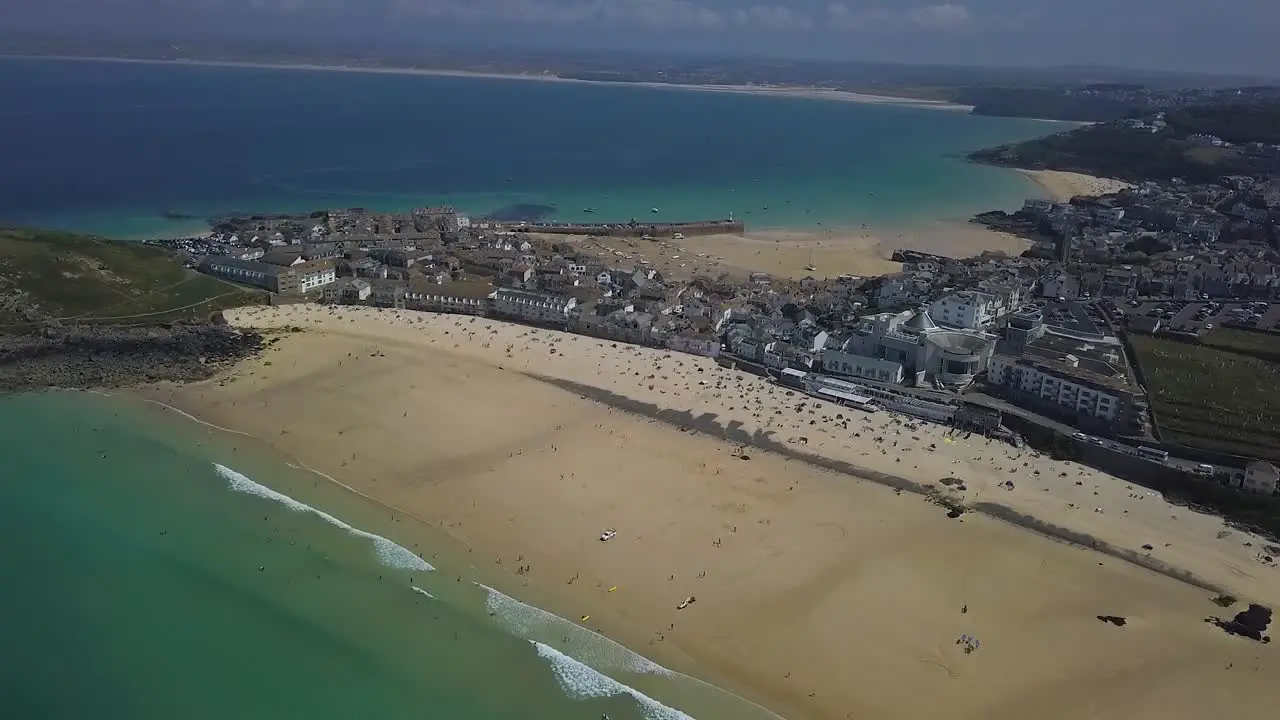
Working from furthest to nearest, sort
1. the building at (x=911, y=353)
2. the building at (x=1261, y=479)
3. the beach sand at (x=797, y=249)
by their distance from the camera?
1. the beach sand at (x=797, y=249)
2. the building at (x=911, y=353)
3. the building at (x=1261, y=479)

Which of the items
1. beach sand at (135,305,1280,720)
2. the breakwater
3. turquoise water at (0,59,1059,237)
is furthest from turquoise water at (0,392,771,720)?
turquoise water at (0,59,1059,237)

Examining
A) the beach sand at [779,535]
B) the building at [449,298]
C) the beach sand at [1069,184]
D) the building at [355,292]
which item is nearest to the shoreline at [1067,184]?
the beach sand at [1069,184]

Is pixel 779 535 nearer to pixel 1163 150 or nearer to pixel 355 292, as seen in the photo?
pixel 355 292

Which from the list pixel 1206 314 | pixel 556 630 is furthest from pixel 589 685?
pixel 1206 314

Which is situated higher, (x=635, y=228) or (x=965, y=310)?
(x=635, y=228)

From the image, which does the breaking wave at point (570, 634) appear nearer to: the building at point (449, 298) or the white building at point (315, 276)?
the building at point (449, 298)

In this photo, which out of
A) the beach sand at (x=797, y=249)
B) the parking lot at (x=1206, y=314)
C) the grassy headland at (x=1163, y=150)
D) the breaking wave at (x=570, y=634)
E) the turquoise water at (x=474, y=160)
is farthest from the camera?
the grassy headland at (x=1163, y=150)
